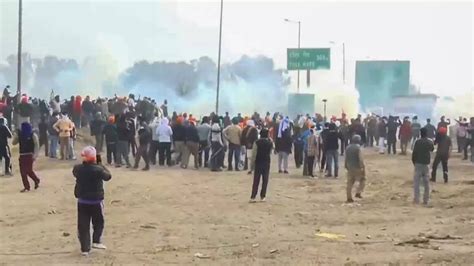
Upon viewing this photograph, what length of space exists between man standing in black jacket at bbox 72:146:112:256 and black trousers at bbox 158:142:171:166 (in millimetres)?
14352

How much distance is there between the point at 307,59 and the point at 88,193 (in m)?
46.8

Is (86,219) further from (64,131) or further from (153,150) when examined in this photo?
(153,150)

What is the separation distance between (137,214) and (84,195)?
4590 millimetres

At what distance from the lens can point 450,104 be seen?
7944cm

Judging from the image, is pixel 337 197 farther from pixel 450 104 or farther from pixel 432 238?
pixel 450 104

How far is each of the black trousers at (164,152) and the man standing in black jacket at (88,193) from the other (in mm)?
14352

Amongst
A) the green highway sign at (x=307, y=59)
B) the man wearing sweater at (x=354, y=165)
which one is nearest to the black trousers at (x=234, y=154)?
the man wearing sweater at (x=354, y=165)

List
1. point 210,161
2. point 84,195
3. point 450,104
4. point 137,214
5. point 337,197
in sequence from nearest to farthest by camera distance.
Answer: point 84,195
point 137,214
point 337,197
point 210,161
point 450,104

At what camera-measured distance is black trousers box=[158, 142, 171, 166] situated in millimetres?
26172

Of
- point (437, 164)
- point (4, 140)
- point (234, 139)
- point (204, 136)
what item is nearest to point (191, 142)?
point (204, 136)

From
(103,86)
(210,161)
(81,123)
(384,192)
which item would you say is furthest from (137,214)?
(103,86)

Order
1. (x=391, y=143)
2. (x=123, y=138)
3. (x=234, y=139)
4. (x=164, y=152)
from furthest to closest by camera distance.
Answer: (x=391, y=143)
(x=164, y=152)
(x=234, y=139)
(x=123, y=138)

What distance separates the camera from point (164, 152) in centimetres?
2645

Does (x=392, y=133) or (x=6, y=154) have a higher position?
(x=392, y=133)
